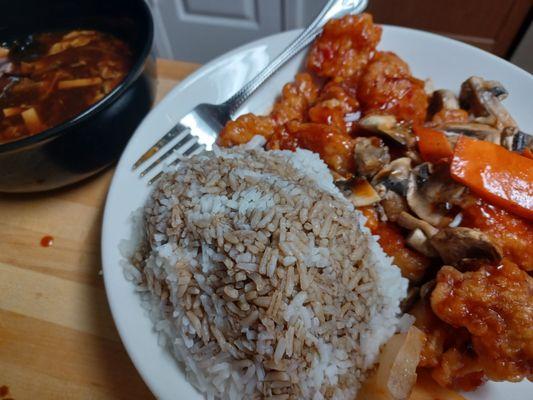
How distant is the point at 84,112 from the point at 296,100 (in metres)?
0.87

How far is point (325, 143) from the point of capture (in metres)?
1.73

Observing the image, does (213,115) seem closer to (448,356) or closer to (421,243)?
(421,243)

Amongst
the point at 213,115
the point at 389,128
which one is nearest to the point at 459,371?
the point at 389,128

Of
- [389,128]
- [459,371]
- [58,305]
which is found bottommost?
[58,305]

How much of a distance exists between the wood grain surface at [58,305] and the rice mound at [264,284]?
0.81 ft

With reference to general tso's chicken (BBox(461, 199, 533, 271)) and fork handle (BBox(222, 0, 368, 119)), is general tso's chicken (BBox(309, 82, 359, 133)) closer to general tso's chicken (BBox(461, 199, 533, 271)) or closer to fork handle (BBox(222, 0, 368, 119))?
fork handle (BBox(222, 0, 368, 119))

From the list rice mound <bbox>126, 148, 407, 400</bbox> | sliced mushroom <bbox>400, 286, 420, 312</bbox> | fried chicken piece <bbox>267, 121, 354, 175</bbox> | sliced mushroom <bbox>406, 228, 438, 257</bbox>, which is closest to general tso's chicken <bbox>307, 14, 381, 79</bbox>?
fried chicken piece <bbox>267, 121, 354, 175</bbox>

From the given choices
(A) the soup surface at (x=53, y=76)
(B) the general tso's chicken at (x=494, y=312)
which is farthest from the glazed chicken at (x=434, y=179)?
(A) the soup surface at (x=53, y=76)

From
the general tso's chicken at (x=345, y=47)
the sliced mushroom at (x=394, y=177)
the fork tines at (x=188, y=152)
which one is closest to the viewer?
the sliced mushroom at (x=394, y=177)

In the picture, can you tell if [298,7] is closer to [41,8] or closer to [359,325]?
[41,8]

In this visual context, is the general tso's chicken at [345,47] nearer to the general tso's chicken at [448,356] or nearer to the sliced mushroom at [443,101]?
the sliced mushroom at [443,101]

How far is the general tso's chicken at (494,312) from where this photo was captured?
1196mm

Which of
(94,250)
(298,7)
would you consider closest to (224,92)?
(94,250)

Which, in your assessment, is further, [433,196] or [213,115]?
[213,115]
